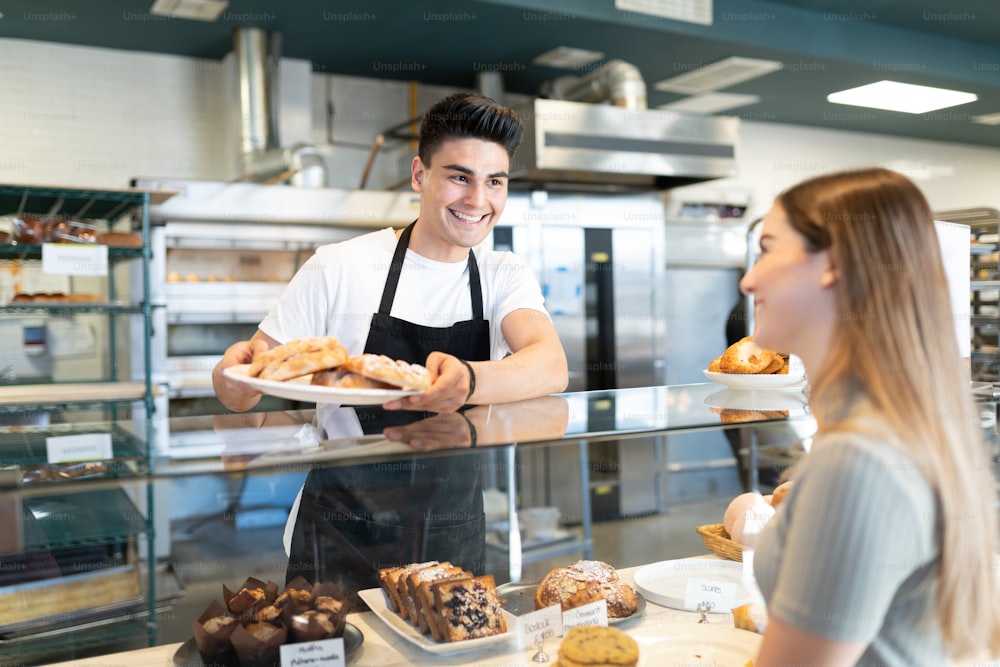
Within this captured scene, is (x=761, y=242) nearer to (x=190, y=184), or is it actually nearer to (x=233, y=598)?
(x=233, y=598)

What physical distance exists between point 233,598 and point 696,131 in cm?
480

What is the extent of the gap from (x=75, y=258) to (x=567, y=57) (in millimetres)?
3321

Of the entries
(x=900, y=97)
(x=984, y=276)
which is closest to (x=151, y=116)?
(x=984, y=276)

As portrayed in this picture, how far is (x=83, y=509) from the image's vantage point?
2.89 meters

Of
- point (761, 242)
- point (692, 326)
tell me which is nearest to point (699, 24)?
point (692, 326)

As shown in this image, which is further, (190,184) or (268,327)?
(190,184)

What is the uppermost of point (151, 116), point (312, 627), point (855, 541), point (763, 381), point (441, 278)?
point (151, 116)

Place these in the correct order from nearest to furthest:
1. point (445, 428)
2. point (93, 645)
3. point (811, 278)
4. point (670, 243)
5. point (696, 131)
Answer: point (811, 278), point (445, 428), point (93, 645), point (696, 131), point (670, 243)

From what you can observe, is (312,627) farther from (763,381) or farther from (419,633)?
(763,381)

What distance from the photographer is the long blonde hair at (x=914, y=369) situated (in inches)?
36.1

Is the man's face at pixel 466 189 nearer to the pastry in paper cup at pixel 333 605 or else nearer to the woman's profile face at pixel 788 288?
the pastry in paper cup at pixel 333 605

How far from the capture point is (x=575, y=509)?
18.6ft

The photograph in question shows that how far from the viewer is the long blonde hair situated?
92 cm

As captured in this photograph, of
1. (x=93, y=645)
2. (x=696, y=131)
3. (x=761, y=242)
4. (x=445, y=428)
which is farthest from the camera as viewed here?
(x=696, y=131)
